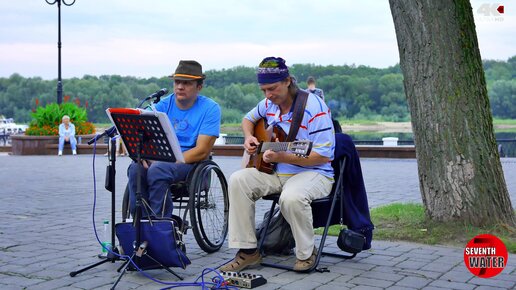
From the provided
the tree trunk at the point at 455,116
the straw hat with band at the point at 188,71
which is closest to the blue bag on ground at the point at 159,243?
the straw hat with band at the point at 188,71

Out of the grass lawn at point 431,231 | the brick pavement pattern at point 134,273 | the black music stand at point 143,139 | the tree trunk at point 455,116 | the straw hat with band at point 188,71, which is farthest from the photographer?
the tree trunk at point 455,116

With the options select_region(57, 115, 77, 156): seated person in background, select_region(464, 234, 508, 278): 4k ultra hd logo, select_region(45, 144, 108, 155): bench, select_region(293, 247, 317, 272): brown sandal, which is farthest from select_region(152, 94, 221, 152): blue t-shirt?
select_region(45, 144, 108, 155): bench

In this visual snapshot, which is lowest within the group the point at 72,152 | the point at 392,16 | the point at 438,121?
the point at 72,152

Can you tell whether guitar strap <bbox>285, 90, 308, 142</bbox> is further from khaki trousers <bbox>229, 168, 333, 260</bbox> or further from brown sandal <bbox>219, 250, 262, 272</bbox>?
brown sandal <bbox>219, 250, 262, 272</bbox>

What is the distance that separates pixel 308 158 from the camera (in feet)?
18.4

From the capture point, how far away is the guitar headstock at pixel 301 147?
536 centimetres

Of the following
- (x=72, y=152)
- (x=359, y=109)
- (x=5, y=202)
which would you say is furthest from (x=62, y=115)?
(x=359, y=109)

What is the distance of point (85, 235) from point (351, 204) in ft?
8.79

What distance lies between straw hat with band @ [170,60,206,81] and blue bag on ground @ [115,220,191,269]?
4.80 feet

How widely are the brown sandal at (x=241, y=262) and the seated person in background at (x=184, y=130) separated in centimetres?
78

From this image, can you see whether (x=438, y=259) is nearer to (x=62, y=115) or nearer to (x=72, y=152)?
(x=72, y=152)

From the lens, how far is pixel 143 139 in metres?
5.47

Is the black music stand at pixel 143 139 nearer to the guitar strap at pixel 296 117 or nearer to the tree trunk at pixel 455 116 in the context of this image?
the guitar strap at pixel 296 117

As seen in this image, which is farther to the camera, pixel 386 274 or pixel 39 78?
pixel 39 78
